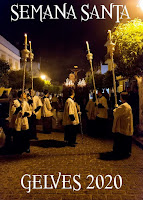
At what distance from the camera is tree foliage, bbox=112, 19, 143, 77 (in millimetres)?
8540

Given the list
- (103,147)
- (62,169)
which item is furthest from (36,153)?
(103,147)

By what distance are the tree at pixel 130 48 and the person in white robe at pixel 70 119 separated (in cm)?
259

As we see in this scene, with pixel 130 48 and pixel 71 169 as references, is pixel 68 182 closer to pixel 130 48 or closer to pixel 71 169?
pixel 71 169

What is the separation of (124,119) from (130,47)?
10.5 ft

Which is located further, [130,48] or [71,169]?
[130,48]

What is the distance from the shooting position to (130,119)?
22.2 ft

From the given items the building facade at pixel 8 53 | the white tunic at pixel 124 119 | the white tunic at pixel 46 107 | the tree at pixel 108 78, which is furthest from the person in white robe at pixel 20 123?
the building facade at pixel 8 53

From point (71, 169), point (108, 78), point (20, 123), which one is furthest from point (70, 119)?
point (108, 78)

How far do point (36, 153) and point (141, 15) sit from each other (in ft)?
59.3

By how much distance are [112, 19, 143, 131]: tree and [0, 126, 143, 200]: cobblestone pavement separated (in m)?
2.98

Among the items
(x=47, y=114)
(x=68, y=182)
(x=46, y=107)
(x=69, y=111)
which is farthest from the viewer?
(x=47, y=114)

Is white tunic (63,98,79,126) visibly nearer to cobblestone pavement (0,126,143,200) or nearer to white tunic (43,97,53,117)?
cobblestone pavement (0,126,143,200)

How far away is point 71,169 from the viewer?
5652 millimetres

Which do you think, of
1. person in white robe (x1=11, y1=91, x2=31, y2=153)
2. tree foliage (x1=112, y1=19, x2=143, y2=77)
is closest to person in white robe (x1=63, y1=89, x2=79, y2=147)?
person in white robe (x1=11, y1=91, x2=31, y2=153)
